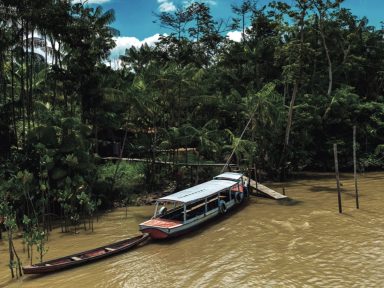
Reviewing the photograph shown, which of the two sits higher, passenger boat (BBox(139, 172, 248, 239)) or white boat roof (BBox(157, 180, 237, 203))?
white boat roof (BBox(157, 180, 237, 203))

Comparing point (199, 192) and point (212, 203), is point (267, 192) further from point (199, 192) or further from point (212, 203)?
point (199, 192)

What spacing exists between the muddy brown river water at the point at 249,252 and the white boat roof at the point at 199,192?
135 centimetres

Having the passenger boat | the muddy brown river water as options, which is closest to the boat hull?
the passenger boat

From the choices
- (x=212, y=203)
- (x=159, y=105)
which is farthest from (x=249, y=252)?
(x=159, y=105)

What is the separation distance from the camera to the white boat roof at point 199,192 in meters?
16.1

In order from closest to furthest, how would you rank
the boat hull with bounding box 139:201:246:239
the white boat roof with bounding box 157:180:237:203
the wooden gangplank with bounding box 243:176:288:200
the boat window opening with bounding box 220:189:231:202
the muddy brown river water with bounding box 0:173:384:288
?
the muddy brown river water with bounding box 0:173:384:288 < the boat hull with bounding box 139:201:246:239 < the white boat roof with bounding box 157:180:237:203 < the boat window opening with bounding box 220:189:231:202 < the wooden gangplank with bounding box 243:176:288:200

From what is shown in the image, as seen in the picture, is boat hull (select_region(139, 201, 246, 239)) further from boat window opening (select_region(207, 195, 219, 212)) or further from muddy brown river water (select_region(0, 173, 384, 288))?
boat window opening (select_region(207, 195, 219, 212))

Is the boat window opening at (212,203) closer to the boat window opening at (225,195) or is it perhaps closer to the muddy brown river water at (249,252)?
the muddy brown river water at (249,252)

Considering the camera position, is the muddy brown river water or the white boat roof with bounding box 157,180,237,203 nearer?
the muddy brown river water

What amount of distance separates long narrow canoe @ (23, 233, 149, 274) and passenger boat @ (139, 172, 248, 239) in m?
0.72

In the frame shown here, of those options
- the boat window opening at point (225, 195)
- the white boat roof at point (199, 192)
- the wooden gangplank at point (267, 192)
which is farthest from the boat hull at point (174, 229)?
the wooden gangplank at point (267, 192)

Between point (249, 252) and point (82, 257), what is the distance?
5336 millimetres

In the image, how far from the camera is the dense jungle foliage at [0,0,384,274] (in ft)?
62.6

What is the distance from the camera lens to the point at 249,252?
539 inches
